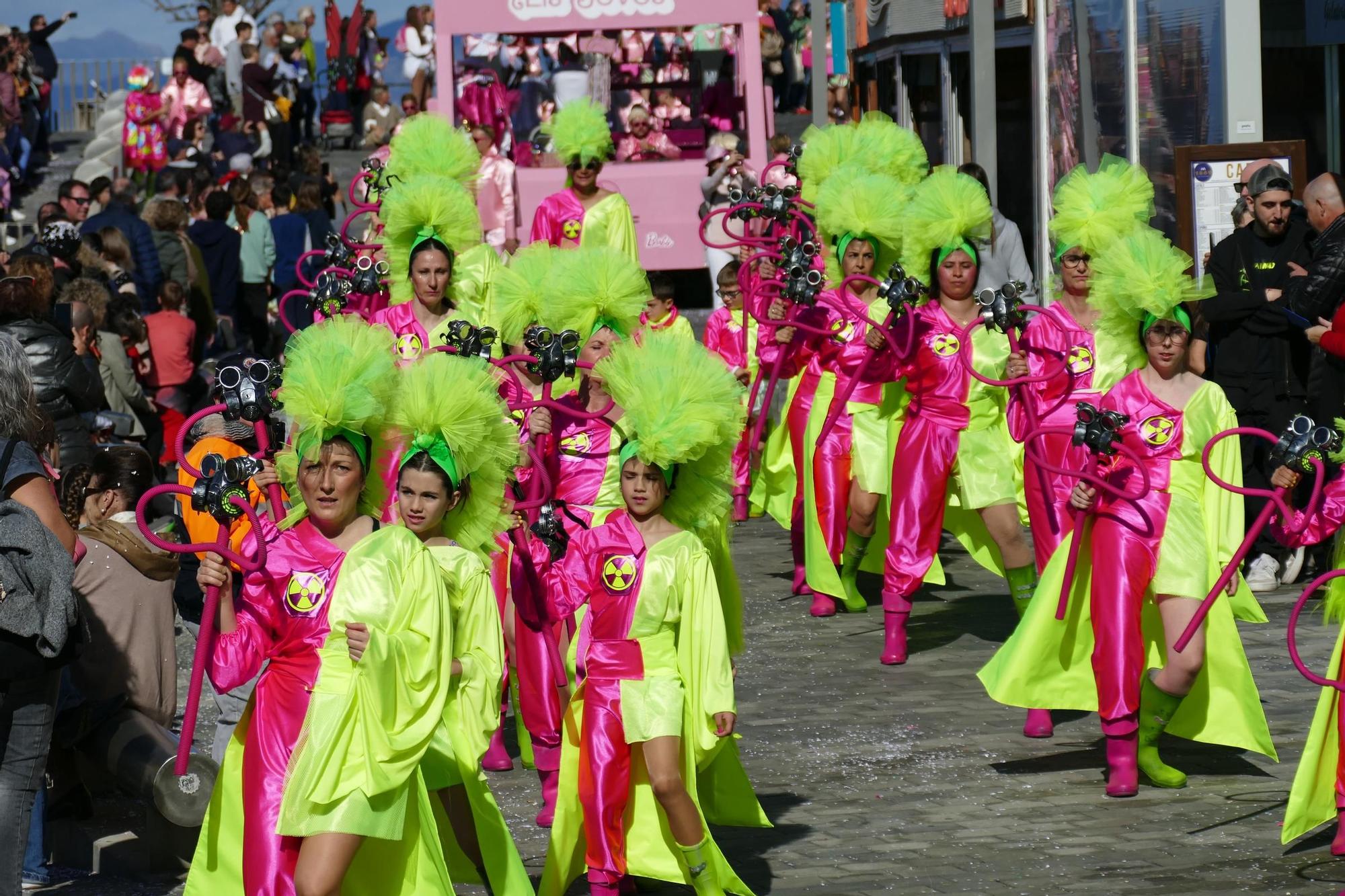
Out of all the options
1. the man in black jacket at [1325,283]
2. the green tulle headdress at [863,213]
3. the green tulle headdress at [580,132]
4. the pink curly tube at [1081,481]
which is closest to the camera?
the pink curly tube at [1081,481]

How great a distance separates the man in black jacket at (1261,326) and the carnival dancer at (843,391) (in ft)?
5.87

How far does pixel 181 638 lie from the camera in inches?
393

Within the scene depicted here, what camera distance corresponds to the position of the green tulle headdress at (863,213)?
927 cm

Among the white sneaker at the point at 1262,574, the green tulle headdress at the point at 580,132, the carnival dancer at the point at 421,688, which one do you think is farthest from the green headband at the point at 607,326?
the white sneaker at the point at 1262,574

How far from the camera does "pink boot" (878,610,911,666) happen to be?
8.86 metres

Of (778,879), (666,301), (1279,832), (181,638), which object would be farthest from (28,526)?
(666,301)

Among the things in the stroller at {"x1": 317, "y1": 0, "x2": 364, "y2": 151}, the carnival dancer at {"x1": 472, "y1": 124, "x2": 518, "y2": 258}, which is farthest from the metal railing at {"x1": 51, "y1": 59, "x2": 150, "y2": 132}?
the carnival dancer at {"x1": 472, "y1": 124, "x2": 518, "y2": 258}

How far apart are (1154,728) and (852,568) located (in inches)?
120

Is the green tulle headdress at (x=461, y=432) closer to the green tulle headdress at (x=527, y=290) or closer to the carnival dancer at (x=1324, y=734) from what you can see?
the green tulle headdress at (x=527, y=290)

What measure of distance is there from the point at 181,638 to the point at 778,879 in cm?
483

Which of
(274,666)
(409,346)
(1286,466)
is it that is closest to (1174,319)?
(1286,466)

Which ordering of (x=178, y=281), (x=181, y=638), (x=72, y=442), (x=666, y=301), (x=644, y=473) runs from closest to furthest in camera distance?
1. (x=644, y=473)
2. (x=72, y=442)
3. (x=181, y=638)
4. (x=666, y=301)
5. (x=178, y=281)

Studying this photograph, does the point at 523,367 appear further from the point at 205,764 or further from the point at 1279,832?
the point at 1279,832

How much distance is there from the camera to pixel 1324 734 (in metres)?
6.01
